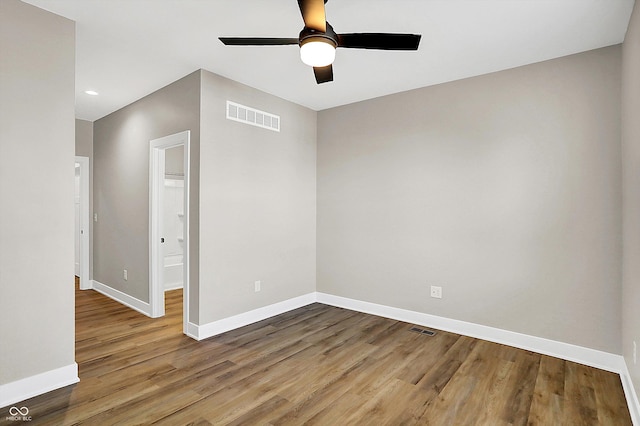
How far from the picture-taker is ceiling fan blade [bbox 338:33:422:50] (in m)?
1.92

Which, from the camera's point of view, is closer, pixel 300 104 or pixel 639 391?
pixel 639 391

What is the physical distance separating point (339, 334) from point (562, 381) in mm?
1943

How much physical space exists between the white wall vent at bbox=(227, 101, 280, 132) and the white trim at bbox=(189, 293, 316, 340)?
7.17 feet

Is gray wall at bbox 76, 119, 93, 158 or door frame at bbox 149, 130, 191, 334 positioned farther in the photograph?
gray wall at bbox 76, 119, 93, 158

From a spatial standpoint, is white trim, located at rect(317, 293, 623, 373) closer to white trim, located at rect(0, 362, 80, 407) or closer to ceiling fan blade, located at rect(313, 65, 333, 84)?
ceiling fan blade, located at rect(313, 65, 333, 84)

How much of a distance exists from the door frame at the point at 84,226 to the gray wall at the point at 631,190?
6508mm

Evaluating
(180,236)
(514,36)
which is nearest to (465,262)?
(514,36)

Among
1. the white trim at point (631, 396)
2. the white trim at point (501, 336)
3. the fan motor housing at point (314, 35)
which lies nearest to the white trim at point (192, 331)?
the white trim at point (501, 336)

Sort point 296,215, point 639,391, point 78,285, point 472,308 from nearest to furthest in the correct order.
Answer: point 639,391 → point 472,308 → point 296,215 → point 78,285

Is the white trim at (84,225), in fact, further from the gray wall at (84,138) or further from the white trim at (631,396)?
the white trim at (631,396)

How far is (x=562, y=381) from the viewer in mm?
2633

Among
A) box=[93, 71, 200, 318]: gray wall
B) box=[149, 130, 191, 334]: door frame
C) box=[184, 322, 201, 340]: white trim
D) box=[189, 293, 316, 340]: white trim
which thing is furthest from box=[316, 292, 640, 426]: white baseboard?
box=[149, 130, 191, 334]: door frame

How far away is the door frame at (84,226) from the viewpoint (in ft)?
17.4

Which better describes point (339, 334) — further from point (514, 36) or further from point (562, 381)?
point (514, 36)
